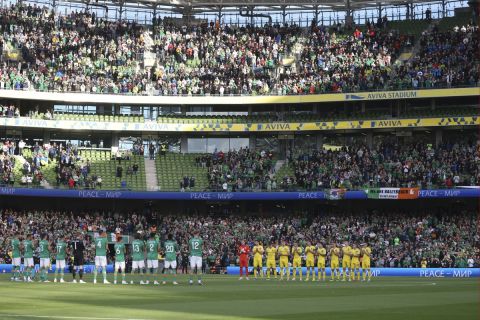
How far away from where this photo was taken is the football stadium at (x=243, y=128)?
64688 mm

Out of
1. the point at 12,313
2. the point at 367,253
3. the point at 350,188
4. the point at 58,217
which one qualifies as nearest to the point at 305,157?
the point at 350,188

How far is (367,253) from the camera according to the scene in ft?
150

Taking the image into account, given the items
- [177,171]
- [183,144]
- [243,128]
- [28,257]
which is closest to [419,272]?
[28,257]

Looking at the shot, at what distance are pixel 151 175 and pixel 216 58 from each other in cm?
1291

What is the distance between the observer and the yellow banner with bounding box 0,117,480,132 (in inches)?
2758

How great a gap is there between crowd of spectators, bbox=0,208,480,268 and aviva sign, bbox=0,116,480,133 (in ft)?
22.9

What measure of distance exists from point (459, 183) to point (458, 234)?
5.28 meters

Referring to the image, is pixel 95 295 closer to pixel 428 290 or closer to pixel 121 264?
pixel 121 264

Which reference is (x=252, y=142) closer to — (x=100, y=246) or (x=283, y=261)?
(x=283, y=261)

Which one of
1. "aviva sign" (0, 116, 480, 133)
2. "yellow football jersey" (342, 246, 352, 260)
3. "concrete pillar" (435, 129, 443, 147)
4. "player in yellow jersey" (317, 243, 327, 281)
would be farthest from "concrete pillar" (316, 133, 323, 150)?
"yellow football jersey" (342, 246, 352, 260)

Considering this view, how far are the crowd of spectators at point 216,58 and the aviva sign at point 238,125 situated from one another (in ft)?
8.76

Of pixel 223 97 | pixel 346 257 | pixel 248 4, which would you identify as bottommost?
pixel 346 257

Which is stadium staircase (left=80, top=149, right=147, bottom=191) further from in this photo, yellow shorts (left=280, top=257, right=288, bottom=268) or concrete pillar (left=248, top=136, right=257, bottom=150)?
yellow shorts (left=280, top=257, right=288, bottom=268)

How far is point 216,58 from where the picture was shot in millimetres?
79438
